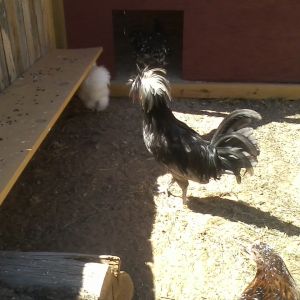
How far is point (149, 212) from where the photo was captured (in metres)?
3.86

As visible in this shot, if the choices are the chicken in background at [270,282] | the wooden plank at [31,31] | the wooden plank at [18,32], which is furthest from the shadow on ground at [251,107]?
the chicken in background at [270,282]

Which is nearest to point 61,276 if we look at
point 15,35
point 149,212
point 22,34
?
point 149,212

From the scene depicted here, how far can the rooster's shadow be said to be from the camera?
3.72 m

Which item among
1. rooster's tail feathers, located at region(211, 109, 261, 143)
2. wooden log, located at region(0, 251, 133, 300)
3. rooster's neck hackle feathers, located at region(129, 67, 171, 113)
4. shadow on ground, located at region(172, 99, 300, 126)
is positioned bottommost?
shadow on ground, located at region(172, 99, 300, 126)

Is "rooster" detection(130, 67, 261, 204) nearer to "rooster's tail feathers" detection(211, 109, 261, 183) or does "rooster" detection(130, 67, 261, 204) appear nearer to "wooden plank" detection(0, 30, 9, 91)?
"rooster's tail feathers" detection(211, 109, 261, 183)

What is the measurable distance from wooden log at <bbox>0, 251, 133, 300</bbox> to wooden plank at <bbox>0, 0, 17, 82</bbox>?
2175mm

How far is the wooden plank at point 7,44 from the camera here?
3.95m

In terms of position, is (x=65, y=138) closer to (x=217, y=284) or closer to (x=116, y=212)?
(x=116, y=212)

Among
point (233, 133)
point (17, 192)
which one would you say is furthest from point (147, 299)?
point (17, 192)

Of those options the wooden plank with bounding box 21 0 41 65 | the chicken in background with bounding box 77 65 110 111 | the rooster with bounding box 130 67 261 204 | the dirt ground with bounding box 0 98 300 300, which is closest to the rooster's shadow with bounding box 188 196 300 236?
the dirt ground with bounding box 0 98 300 300

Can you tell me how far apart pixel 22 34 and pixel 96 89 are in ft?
3.73

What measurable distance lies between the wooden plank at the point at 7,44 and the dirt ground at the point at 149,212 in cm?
95

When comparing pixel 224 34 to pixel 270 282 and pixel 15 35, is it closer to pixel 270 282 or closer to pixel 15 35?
pixel 15 35

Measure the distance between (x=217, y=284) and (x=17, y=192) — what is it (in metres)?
2.07
